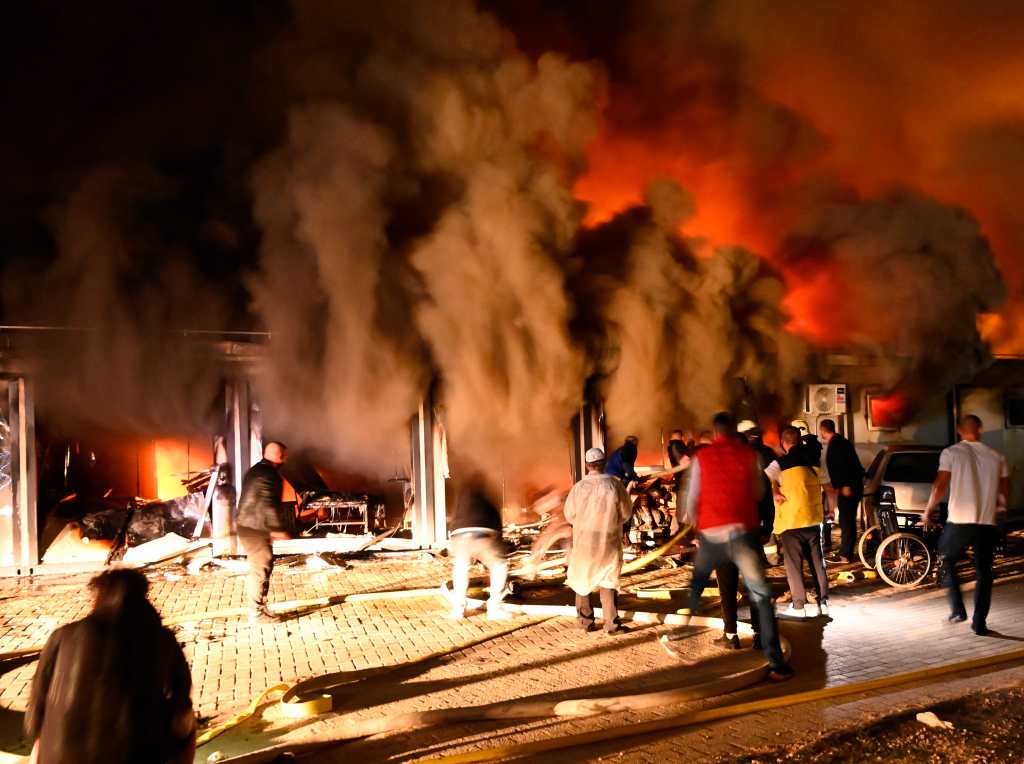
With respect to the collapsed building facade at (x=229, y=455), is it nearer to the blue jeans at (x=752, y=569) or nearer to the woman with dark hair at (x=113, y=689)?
the blue jeans at (x=752, y=569)

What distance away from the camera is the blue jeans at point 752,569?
6.07 metres

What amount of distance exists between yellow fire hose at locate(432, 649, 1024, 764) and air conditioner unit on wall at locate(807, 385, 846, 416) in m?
11.7

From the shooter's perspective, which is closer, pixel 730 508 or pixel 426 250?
pixel 730 508

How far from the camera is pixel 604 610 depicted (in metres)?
7.56

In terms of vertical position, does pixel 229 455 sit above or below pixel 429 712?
above

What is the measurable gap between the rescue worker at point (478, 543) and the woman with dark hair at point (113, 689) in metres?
5.09

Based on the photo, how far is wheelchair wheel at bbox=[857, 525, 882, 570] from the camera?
34.6 ft

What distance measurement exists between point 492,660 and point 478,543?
5.05 feet

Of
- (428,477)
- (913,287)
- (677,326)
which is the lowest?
(428,477)

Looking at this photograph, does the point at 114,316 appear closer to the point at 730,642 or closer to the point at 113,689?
the point at 730,642

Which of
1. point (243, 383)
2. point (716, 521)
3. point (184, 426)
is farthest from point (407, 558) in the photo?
point (716, 521)

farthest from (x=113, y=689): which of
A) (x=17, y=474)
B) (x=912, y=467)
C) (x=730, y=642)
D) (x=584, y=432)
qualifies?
(x=584, y=432)

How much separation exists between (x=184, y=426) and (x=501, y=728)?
1156 centimetres

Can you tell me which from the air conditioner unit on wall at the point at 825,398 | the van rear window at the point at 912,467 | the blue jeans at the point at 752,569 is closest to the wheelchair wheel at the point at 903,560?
the van rear window at the point at 912,467
